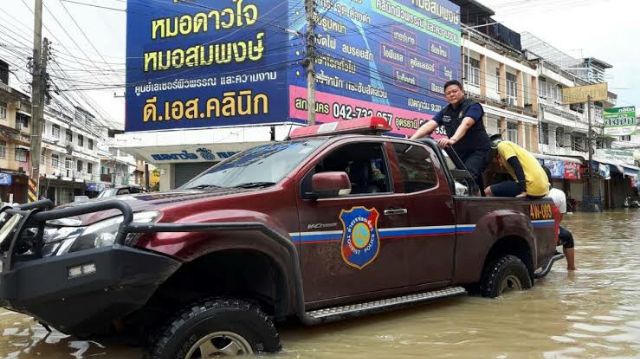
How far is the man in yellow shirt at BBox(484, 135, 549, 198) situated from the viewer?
5.81m

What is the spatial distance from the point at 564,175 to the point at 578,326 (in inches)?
1102

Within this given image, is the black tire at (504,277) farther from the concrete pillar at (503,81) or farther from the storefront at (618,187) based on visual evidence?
the storefront at (618,187)

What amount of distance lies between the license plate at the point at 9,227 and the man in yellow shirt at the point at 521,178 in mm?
4440

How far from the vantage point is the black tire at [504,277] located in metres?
5.24

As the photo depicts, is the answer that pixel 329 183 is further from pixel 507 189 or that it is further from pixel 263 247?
pixel 507 189

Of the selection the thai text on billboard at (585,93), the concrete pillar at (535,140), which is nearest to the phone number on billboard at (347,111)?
the concrete pillar at (535,140)

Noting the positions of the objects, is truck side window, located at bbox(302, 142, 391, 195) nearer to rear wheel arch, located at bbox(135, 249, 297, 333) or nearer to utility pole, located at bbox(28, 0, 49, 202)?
rear wheel arch, located at bbox(135, 249, 297, 333)

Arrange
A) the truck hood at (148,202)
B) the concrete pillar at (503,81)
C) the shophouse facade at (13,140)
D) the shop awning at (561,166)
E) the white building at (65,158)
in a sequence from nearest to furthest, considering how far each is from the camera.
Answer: the truck hood at (148,202) < the shop awning at (561,166) < the concrete pillar at (503,81) < the shophouse facade at (13,140) < the white building at (65,158)

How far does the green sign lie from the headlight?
38.5 metres

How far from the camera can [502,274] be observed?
5301 millimetres

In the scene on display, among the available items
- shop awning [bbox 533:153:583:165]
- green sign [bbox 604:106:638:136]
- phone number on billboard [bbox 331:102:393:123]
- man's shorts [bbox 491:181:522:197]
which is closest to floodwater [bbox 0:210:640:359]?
man's shorts [bbox 491:181:522:197]

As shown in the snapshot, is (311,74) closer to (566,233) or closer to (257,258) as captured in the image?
(566,233)

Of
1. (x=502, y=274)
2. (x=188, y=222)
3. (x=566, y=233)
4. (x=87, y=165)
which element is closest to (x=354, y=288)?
(x=188, y=222)

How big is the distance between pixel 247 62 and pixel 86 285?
19181 millimetres
